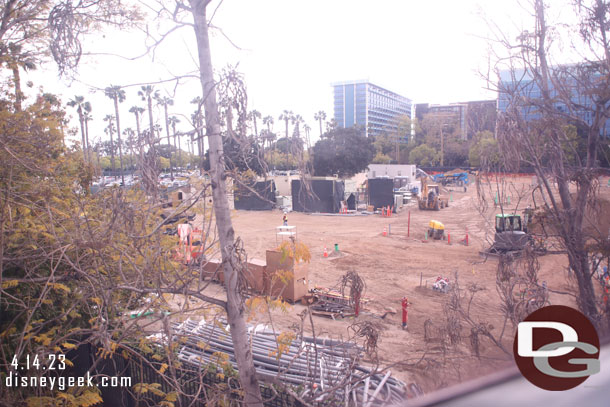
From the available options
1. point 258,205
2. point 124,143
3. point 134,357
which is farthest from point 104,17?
point 258,205

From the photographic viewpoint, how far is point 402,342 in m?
9.43

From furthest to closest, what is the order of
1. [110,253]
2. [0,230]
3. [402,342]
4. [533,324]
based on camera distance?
[402,342], [110,253], [0,230], [533,324]

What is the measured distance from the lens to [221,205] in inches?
128

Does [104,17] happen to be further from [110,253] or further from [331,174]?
[331,174]

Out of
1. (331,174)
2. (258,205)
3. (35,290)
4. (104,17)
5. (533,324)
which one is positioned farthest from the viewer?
(331,174)

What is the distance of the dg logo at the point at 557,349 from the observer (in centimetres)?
113

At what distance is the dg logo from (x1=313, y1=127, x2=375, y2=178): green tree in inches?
1660

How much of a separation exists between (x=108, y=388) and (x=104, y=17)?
559 centimetres

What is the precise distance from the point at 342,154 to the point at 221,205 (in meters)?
42.0

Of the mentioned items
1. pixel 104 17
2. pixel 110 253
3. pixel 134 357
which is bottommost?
pixel 134 357

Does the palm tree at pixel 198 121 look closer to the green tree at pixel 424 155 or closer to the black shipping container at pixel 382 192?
the black shipping container at pixel 382 192

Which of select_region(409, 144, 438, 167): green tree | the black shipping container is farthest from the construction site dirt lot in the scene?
select_region(409, 144, 438, 167): green tree

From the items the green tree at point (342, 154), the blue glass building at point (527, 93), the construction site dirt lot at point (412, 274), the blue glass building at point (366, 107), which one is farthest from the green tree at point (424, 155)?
the blue glass building at point (527, 93)

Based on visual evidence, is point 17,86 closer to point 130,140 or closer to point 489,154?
point 130,140
